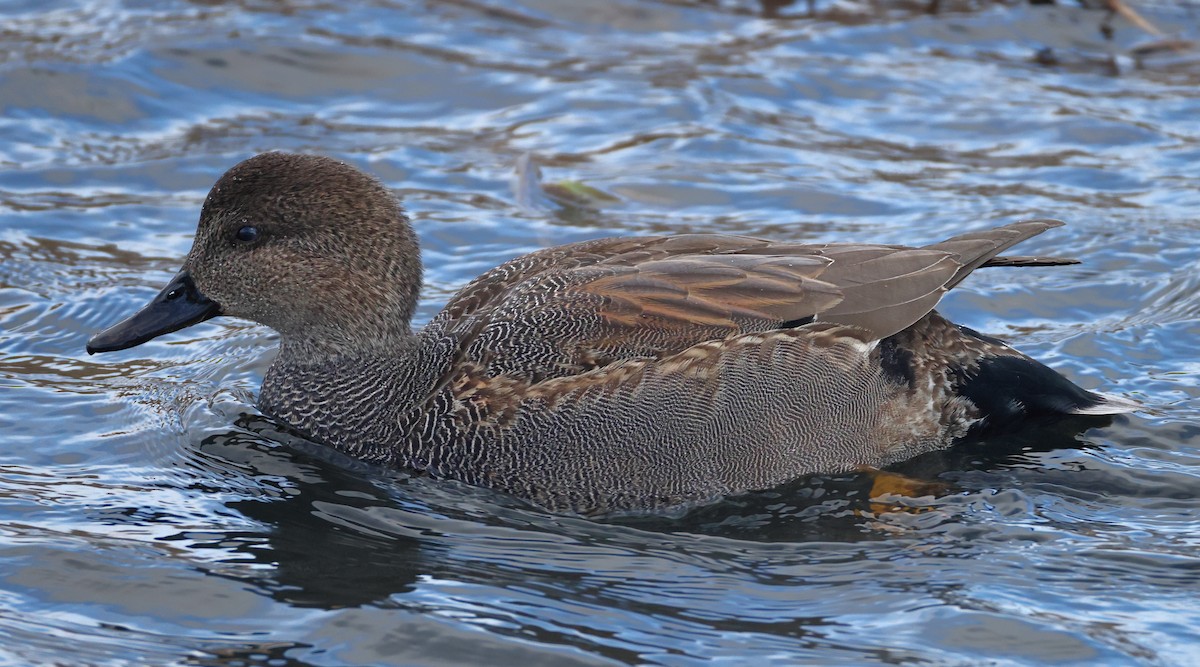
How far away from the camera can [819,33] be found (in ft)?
36.7

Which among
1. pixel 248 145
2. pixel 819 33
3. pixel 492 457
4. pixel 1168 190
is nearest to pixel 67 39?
pixel 248 145

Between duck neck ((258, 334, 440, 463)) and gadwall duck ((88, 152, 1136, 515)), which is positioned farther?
duck neck ((258, 334, 440, 463))

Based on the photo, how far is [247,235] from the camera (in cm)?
565

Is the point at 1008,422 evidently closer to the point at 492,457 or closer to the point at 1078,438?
the point at 1078,438

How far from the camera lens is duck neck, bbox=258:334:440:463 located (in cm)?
559

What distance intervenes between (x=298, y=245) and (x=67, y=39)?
18.7ft

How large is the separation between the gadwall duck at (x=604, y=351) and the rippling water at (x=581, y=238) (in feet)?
0.50

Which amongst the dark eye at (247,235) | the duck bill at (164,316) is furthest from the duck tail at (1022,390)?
the duck bill at (164,316)

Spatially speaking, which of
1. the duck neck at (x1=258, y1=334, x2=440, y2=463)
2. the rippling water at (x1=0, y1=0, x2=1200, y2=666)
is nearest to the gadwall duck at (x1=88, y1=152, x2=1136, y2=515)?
the duck neck at (x1=258, y1=334, x2=440, y2=463)

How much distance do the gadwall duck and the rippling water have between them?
15 cm

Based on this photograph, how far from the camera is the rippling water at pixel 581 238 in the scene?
464 cm

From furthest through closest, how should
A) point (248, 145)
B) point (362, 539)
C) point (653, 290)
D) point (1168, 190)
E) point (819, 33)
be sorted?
1. point (819, 33)
2. point (248, 145)
3. point (1168, 190)
4. point (653, 290)
5. point (362, 539)

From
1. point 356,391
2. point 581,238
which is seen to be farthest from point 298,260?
point 581,238

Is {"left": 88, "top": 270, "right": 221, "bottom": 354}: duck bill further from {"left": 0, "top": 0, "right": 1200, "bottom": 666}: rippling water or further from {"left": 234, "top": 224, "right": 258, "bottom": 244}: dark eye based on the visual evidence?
{"left": 0, "top": 0, "right": 1200, "bottom": 666}: rippling water
